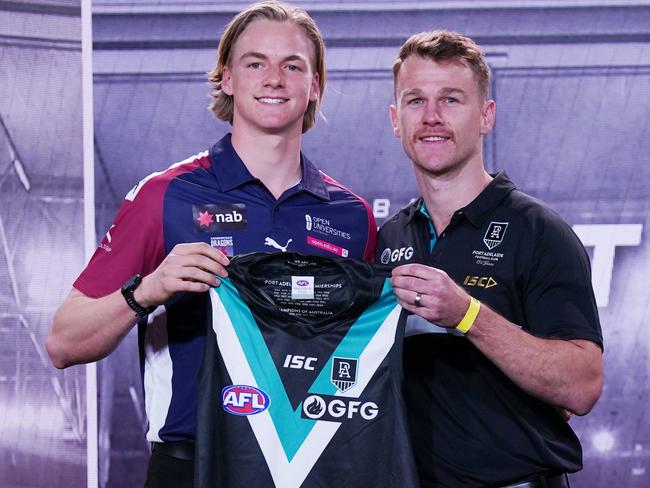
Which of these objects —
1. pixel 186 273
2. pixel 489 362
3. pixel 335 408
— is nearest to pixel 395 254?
pixel 489 362

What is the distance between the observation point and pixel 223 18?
3451 mm

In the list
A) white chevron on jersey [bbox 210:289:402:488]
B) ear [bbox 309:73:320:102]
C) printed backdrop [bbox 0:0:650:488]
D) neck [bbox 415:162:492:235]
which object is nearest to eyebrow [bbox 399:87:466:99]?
neck [bbox 415:162:492:235]

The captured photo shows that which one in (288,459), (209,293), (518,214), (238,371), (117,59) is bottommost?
(288,459)

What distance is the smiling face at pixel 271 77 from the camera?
2.09 meters

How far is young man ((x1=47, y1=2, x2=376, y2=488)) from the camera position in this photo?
1.91 m

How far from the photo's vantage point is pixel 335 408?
1.82m

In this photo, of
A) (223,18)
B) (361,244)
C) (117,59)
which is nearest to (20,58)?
(117,59)

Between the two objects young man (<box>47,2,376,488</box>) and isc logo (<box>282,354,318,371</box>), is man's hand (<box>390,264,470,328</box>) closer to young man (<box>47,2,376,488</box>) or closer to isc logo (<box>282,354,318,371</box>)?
isc logo (<box>282,354,318,371</box>)

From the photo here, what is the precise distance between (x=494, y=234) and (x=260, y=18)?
868 mm

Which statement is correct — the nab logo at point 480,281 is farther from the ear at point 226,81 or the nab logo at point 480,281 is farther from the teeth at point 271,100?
the ear at point 226,81

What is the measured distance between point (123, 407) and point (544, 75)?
227cm

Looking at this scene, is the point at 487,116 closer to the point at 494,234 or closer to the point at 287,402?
the point at 494,234

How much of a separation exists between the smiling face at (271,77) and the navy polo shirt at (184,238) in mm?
140

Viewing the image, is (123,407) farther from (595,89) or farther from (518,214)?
(595,89)
